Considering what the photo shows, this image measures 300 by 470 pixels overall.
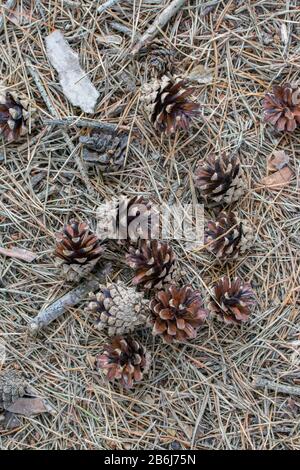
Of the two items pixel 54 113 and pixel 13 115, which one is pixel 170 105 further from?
pixel 13 115

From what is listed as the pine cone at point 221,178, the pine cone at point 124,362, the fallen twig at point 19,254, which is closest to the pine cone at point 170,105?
the pine cone at point 221,178

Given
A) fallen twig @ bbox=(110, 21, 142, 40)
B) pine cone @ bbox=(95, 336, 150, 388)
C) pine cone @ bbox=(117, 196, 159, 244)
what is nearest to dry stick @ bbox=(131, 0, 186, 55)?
fallen twig @ bbox=(110, 21, 142, 40)

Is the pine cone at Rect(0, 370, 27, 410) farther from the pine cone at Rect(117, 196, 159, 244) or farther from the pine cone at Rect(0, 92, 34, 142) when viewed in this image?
the pine cone at Rect(0, 92, 34, 142)

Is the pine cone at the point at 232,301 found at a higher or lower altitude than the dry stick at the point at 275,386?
higher

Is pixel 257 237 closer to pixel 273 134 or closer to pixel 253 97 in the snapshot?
pixel 273 134

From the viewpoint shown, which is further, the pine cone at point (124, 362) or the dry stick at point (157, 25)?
the dry stick at point (157, 25)

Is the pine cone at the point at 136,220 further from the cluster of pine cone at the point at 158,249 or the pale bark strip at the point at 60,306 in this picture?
the pale bark strip at the point at 60,306

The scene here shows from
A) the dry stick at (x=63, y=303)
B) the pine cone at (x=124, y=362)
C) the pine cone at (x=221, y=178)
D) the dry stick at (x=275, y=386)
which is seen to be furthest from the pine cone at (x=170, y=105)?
the dry stick at (x=275, y=386)

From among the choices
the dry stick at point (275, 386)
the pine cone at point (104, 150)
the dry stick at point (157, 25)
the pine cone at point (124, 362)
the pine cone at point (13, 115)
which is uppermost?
the dry stick at point (157, 25)
